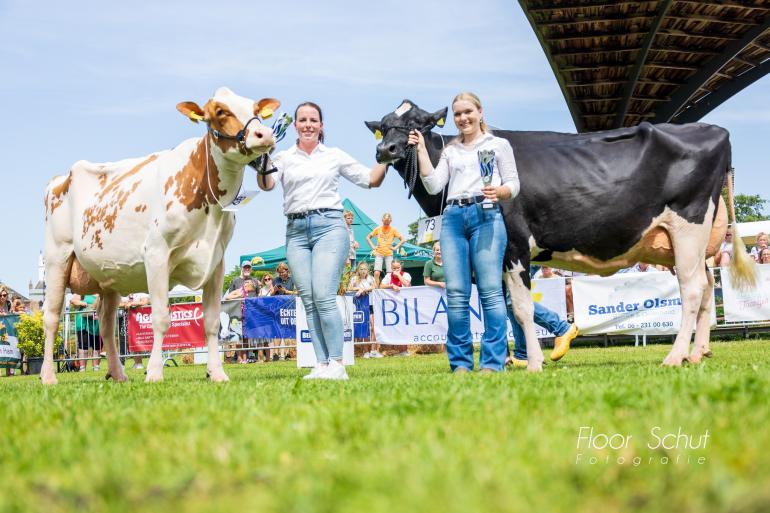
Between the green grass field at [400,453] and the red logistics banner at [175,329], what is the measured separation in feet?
40.4

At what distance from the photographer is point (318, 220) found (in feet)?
21.6

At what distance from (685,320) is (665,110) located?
45.3 feet

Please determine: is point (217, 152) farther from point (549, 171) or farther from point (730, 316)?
point (730, 316)

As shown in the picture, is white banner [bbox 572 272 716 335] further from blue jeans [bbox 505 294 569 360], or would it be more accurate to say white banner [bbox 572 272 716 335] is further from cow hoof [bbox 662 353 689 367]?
cow hoof [bbox 662 353 689 367]

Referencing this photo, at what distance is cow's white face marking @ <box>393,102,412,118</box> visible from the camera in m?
7.61

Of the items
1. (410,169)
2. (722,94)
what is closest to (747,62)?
(722,94)

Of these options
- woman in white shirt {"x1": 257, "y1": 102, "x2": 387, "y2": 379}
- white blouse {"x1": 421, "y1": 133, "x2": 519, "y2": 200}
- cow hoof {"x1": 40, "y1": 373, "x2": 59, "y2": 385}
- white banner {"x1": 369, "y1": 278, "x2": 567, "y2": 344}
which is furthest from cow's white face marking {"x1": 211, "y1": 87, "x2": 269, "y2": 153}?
white banner {"x1": 369, "y1": 278, "x2": 567, "y2": 344}

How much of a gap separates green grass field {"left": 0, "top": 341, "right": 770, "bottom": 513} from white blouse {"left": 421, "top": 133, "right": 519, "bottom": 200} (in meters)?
2.85

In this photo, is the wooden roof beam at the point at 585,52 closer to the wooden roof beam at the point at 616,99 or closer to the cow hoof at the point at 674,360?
the wooden roof beam at the point at 616,99

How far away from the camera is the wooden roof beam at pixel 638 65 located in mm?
15641

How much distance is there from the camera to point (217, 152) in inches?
286

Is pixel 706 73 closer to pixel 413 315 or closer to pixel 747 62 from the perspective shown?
pixel 747 62

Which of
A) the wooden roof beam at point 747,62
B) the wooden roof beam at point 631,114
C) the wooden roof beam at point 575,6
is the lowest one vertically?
the wooden roof beam at point 631,114

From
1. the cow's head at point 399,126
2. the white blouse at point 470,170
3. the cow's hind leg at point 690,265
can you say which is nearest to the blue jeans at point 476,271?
the white blouse at point 470,170
